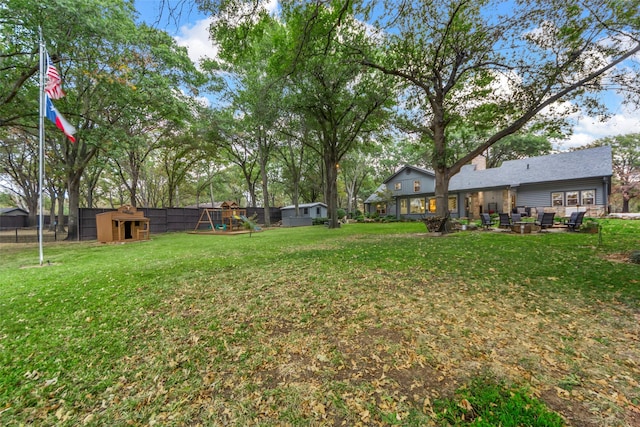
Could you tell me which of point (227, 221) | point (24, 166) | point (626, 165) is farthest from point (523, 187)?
point (24, 166)

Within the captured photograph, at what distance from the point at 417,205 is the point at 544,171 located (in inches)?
380

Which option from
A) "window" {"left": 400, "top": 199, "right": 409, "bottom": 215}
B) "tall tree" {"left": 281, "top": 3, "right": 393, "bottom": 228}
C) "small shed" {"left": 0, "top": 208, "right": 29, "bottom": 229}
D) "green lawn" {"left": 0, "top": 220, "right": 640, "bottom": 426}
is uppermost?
"tall tree" {"left": 281, "top": 3, "right": 393, "bottom": 228}

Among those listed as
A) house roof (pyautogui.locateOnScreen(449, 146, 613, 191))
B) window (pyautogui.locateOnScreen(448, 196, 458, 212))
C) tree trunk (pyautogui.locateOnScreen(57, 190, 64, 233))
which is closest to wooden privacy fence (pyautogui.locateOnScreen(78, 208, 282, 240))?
tree trunk (pyautogui.locateOnScreen(57, 190, 64, 233))

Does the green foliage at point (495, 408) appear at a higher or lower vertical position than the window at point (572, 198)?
lower

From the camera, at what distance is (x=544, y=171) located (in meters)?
19.3

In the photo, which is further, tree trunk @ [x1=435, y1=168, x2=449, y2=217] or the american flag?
tree trunk @ [x1=435, y1=168, x2=449, y2=217]

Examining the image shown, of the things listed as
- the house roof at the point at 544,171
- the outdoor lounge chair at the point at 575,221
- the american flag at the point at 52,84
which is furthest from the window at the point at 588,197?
the american flag at the point at 52,84

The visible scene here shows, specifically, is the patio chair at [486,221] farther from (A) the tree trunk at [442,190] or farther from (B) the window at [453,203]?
(B) the window at [453,203]

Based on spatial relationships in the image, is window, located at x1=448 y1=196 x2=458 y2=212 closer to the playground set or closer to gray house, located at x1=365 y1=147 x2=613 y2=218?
gray house, located at x1=365 y1=147 x2=613 y2=218

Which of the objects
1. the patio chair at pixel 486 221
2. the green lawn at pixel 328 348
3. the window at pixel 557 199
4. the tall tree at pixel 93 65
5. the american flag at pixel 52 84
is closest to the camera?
the green lawn at pixel 328 348

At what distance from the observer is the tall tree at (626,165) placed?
2539cm

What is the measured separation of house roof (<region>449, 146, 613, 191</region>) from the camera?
1734cm

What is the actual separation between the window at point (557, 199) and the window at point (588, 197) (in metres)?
1.01

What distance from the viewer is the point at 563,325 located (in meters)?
2.97
